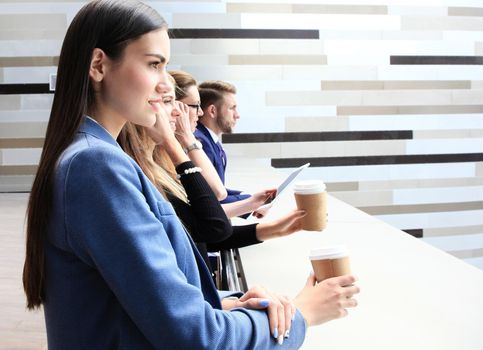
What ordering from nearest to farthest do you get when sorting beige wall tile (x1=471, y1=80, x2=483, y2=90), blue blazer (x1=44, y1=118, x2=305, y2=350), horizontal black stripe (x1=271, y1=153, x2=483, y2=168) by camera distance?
blue blazer (x1=44, y1=118, x2=305, y2=350)
horizontal black stripe (x1=271, y1=153, x2=483, y2=168)
beige wall tile (x1=471, y1=80, x2=483, y2=90)

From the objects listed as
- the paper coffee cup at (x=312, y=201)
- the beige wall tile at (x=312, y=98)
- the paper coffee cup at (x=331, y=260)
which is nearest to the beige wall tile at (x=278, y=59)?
the beige wall tile at (x=312, y=98)

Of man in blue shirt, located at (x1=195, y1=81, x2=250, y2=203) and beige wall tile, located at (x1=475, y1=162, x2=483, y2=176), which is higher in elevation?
man in blue shirt, located at (x1=195, y1=81, x2=250, y2=203)

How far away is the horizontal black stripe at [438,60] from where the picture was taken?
612cm

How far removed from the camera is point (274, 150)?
238 inches

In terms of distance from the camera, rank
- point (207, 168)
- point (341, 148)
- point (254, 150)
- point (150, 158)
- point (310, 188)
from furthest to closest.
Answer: point (341, 148) → point (254, 150) → point (207, 168) → point (150, 158) → point (310, 188)

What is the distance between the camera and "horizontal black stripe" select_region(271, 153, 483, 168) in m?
6.07

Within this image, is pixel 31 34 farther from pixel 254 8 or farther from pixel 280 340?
pixel 280 340

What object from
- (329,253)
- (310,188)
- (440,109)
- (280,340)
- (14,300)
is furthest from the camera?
(440,109)

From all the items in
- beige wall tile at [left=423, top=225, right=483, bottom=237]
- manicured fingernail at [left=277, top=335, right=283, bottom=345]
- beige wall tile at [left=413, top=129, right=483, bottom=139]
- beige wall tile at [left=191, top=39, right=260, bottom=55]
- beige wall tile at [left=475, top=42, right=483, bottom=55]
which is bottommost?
beige wall tile at [left=423, top=225, right=483, bottom=237]

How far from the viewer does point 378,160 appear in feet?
20.4

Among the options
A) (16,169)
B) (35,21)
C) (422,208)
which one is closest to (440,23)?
(422,208)

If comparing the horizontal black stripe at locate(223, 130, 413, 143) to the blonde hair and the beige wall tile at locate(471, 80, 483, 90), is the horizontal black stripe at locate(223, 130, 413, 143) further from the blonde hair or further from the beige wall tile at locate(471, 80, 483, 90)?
the blonde hair

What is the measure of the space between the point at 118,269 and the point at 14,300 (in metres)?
2.85

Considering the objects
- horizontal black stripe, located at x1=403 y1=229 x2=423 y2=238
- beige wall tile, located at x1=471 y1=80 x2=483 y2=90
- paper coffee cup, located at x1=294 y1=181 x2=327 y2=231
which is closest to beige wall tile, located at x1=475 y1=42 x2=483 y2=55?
beige wall tile, located at x1=471 y1=80 x2=483 y2=90
